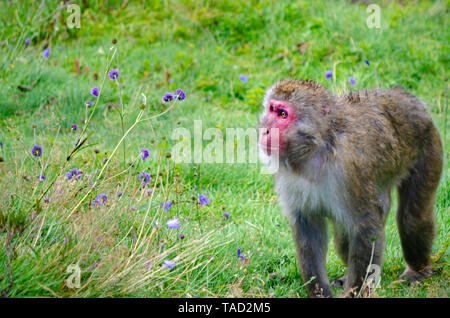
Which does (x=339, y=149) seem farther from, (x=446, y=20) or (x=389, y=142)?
(x=446, y=20)

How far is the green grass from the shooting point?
3057 mm

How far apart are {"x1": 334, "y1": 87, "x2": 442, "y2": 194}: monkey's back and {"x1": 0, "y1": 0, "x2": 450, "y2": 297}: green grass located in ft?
2.45

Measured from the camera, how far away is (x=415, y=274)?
147 inches

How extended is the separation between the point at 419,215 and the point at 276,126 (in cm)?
128

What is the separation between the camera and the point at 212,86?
6.68 metres

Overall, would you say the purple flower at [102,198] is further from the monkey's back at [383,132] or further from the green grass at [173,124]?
the monkey's back at [383,132]

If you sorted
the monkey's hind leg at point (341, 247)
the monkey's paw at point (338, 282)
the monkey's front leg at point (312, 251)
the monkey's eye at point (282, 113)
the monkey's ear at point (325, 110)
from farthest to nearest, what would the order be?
the monkey's paw at point (338, 282) < the monkey's hind leg at point (341, 247) < the monkey's front leg at point (312, 251) < the monkey's ear at point (325, 110) < the monkey's eye at point (282, 113)

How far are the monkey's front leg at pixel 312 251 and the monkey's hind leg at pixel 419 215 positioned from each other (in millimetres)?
658

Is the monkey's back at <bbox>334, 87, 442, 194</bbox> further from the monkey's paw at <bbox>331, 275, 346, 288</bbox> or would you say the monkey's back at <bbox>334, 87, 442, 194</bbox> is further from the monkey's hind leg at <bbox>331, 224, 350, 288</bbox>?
the monkey's paw at <bbox>331, 275, 346, 288</bbox>

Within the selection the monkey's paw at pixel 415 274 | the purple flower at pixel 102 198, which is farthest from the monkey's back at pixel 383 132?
the purple flower at pixel 102 198

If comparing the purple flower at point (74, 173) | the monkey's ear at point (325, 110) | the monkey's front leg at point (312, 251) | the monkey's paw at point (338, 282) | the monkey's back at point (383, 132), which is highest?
the monkey's ear at point (325, 110)

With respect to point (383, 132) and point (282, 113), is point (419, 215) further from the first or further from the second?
point (282, 113)

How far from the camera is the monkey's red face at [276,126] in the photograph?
3.03 m

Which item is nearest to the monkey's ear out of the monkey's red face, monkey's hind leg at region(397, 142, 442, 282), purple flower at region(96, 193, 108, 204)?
the monkey's red face
